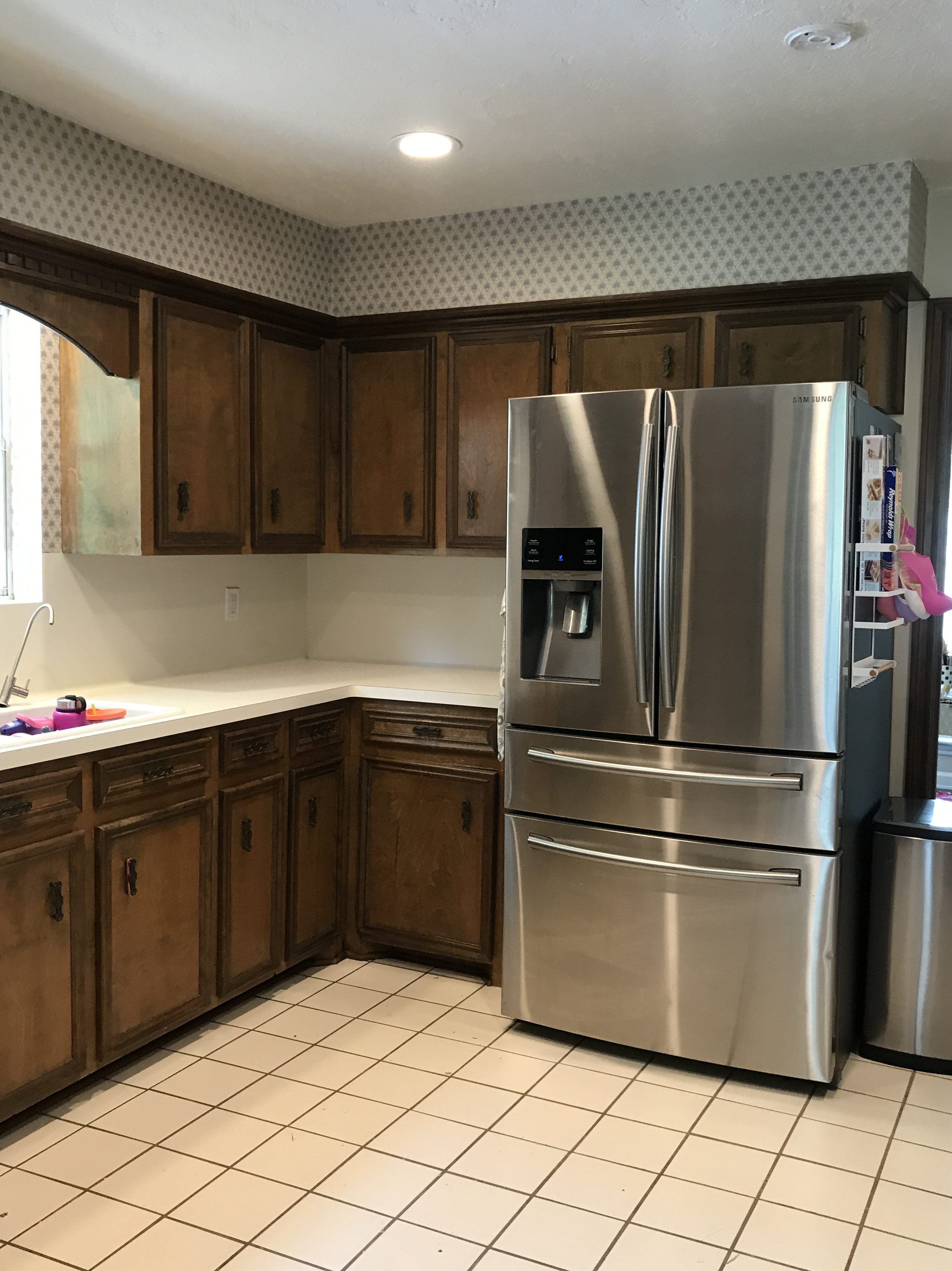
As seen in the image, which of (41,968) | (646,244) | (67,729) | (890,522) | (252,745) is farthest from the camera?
(646,244)

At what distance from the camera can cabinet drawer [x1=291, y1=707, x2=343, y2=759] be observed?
3510 mm

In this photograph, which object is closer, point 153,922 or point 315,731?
point 153,922

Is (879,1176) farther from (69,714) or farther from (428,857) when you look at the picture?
(69,714)

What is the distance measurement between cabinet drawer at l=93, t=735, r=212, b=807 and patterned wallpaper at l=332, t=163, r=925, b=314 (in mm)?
1770

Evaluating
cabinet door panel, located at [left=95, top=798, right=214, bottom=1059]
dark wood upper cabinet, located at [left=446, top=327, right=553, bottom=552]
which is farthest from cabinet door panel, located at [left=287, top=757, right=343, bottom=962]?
dark wood upper cabinet, located at [left=446, top=327, right=553, bottom=552]

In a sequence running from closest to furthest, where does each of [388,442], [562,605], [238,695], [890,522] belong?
[890,522], [562,605], [238,695], [388,442]

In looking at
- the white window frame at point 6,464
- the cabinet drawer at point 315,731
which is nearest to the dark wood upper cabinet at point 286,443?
the cabinet drawer at point 315,731

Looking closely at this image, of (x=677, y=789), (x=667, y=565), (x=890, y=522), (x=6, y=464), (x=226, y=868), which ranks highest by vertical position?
(x=6, y=464)

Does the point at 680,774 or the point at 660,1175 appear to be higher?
the point at 680,774

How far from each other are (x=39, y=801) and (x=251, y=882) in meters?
0.89

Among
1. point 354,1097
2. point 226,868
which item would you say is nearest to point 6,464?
point 226,868

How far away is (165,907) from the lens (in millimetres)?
3033

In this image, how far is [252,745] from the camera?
10.9 feet

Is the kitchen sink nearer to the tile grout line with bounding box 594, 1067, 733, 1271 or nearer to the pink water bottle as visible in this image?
the pink water bottle
